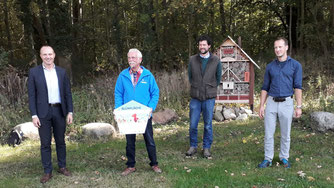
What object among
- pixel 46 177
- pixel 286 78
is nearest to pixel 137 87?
pixel 46 177

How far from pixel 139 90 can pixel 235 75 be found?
186 inches

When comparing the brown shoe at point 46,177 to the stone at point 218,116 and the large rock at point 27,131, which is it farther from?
the stone at point 218,116

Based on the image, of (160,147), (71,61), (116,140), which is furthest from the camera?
(71,61)

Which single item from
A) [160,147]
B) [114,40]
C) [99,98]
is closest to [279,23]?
[114,40]

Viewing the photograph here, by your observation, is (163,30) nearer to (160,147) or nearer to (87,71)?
(87,71)

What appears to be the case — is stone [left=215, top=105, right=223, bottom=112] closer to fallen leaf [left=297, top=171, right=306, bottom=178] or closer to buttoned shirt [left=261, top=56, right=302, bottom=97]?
buttoned shirt [left=261, top=56, right=302, bottom=97]

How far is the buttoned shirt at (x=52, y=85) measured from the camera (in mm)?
4055

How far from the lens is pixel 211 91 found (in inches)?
192

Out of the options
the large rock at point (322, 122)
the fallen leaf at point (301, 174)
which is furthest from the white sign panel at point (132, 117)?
the large rock at point (322, 122)

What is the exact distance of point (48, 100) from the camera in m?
4.03

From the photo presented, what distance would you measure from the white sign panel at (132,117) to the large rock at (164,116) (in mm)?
3612

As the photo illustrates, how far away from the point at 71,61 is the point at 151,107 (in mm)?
10731

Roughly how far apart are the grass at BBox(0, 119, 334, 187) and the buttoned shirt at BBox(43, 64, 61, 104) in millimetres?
1142

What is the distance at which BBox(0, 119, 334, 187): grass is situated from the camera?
403cm
